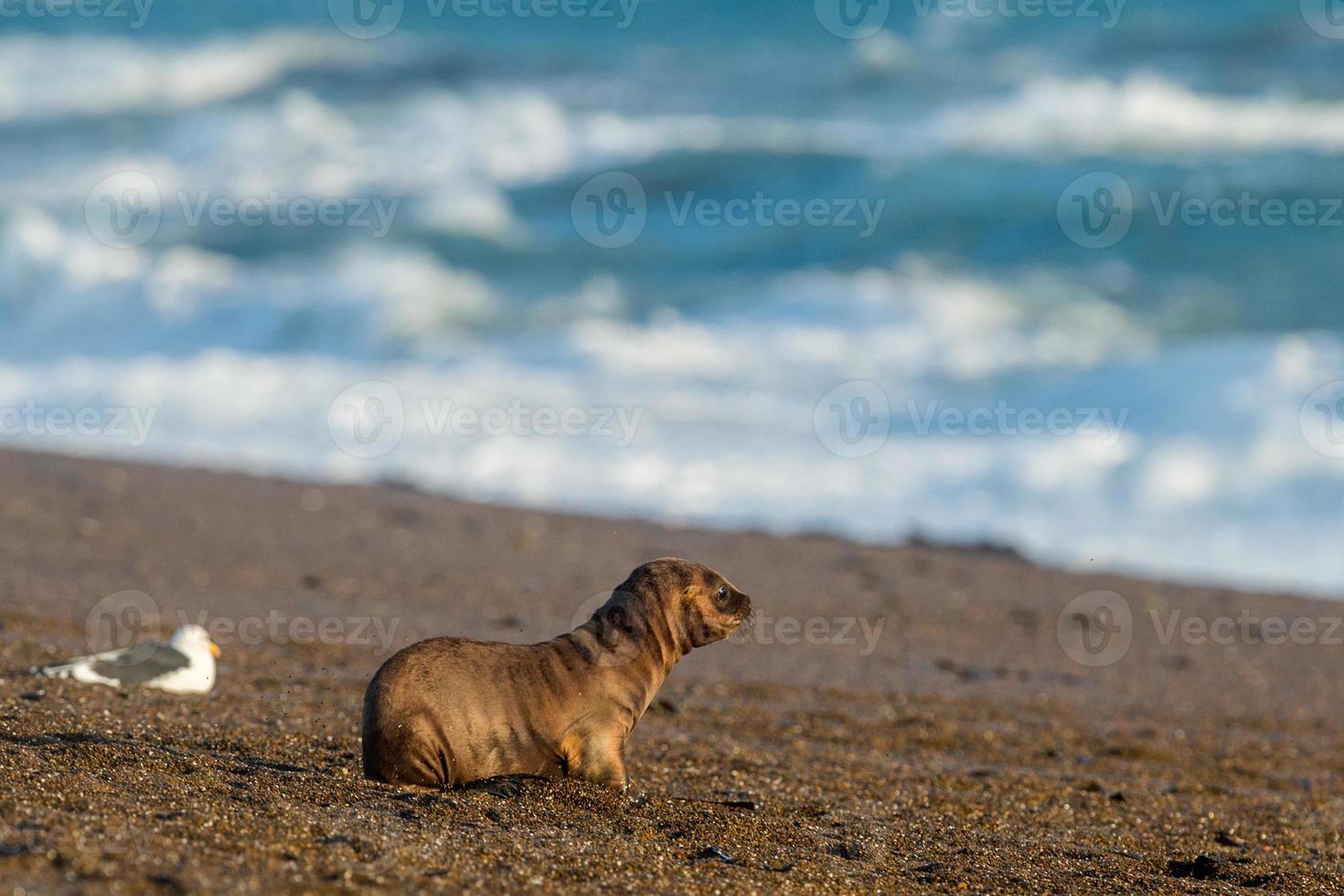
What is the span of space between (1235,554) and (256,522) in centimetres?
790

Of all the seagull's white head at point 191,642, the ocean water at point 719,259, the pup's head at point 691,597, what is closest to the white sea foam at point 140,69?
the ocean water at point 719,259

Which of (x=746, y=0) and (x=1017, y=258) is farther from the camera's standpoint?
(x=746, y=0)

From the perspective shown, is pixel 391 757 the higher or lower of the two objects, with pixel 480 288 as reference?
lower

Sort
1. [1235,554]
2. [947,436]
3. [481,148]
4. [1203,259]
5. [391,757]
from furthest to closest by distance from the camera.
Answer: [481,148]
[1203,259]
[947,436]
[1235,554]
[391,757]

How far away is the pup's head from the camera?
568cm

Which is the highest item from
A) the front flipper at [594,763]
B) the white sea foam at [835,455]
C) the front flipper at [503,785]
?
the white sea foam at [835,455]

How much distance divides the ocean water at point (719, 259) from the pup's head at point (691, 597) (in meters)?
7.61

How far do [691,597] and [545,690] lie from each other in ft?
2.43

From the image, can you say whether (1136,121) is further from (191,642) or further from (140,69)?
(191,642)

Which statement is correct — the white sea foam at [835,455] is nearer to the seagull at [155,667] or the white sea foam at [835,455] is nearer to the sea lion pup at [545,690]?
the seagull at [155,667]

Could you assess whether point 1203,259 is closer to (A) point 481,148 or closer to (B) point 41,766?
(A) point 481,148

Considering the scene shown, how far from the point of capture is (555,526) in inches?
495

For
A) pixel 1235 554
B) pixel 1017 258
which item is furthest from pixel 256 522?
pixel 1017 258

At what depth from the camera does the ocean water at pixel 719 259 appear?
48.9ft
